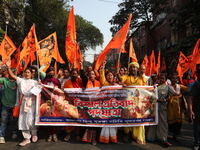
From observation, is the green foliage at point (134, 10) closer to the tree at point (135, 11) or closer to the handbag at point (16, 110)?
the tree at point (135, 11)

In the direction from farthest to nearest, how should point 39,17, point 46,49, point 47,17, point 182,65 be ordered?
point 47,17 → point 39,17 → point 182,65 → point 46,49

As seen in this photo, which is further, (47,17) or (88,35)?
(88,35)

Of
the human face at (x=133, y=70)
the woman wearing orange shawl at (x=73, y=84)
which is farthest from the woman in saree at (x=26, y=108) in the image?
the human face at (x=133, y=70)

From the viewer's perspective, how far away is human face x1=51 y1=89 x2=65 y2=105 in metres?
4.15

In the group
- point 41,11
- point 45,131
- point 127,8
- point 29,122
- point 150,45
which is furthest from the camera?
point 150,45

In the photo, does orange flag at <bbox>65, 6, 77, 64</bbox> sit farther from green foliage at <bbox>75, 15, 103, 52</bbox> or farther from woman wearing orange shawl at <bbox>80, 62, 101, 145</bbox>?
green foliage at <bbox>75, 15, 103, 52</bbox>

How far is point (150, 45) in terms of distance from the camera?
2741 cm

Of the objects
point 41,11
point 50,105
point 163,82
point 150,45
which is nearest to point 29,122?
point 50,105

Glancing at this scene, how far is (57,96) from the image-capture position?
4.19 metres

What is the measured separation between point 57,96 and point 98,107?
1028 mm

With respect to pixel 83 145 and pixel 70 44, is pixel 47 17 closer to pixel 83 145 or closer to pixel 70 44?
pixel 70 44

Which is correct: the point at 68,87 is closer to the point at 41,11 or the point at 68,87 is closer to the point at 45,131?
the point at 45,131

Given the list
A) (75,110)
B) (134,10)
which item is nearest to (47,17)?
(134,10)

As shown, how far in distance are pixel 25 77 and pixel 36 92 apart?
48 cm
